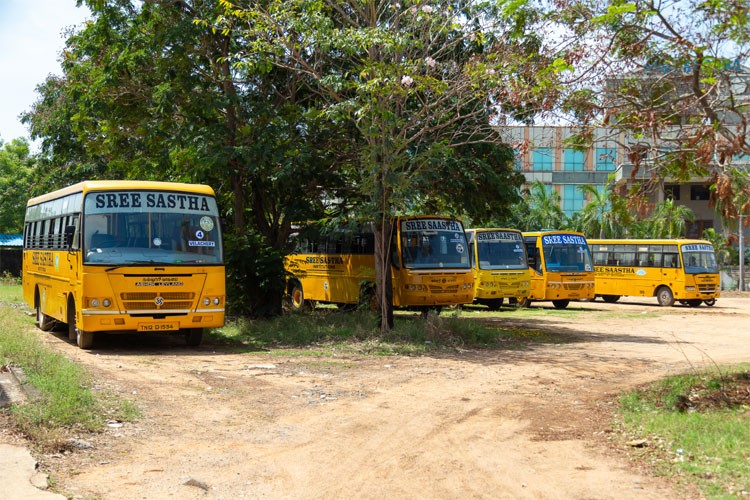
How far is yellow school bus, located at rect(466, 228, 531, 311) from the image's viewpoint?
88.7ft

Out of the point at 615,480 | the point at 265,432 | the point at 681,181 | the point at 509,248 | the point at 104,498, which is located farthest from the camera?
the point at 509,248

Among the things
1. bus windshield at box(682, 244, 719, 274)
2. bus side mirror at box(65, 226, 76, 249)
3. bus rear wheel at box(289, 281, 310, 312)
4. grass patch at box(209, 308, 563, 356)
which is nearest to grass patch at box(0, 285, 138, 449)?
bus side mirror at box(65, 226, 76, 249)

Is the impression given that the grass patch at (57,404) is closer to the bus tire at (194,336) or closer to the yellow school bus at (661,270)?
the bus tire at (194,336)

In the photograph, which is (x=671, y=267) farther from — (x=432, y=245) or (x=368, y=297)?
(x=368, y=297)

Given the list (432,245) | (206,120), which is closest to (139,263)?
(206,120)

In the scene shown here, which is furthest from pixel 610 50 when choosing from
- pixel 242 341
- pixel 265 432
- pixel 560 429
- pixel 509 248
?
pixel 509 248

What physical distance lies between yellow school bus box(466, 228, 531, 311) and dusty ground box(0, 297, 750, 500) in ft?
38.5

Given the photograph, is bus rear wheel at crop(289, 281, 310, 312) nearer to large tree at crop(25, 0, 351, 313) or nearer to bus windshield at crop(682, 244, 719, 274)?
large tree at crop(25, 0, 351, 313)

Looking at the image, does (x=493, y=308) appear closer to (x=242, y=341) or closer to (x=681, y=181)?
(x=242, y=341)

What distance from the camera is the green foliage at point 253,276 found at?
62.8 feet

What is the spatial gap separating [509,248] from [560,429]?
19355 mm

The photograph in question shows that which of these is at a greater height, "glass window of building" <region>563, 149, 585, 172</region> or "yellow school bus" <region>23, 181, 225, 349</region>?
"glass window of building" <region>563, 149, 585, 172</region>

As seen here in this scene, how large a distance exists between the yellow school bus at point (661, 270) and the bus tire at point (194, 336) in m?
21.7

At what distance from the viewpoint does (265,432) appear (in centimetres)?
825
